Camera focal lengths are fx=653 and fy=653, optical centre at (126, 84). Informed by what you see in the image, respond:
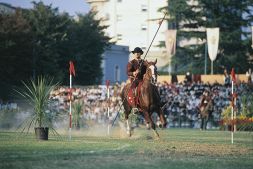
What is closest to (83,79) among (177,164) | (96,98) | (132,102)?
(96,98)

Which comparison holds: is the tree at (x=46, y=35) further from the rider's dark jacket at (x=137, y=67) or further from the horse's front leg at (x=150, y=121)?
the horse's front leg at (x=150, y=121)

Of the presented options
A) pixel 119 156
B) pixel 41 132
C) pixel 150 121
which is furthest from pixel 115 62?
pixel 119 156

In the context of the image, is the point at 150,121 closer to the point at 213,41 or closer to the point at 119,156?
the point at 119,156

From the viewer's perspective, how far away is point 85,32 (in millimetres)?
72500

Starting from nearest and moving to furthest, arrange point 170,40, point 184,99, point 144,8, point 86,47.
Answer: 1. point 184,99
2. point 170,40
3. point 86,47
4. point 144,8

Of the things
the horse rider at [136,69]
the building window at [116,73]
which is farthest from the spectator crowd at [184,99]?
the building window at [116,73]

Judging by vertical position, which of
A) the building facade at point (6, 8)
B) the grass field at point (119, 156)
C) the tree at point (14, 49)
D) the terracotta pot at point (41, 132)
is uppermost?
the building facade at point (6, 8)

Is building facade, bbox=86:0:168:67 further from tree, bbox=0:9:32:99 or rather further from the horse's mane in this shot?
the horse's mane

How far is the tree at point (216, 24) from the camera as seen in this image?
74.1 m

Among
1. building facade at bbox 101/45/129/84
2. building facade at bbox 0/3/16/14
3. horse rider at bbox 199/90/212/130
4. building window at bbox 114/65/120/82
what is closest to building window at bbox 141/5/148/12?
building facade at bbox 101/45/129/84

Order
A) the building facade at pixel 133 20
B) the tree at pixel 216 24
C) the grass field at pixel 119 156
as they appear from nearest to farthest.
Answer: the grass field at pixel 119 156 < the tree at pixel 216 24 < the building facade at pixel 133 20

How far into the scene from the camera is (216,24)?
74.4m

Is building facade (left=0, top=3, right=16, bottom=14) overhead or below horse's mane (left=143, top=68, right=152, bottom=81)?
overhead

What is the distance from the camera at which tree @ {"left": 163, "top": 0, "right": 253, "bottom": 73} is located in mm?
74062
